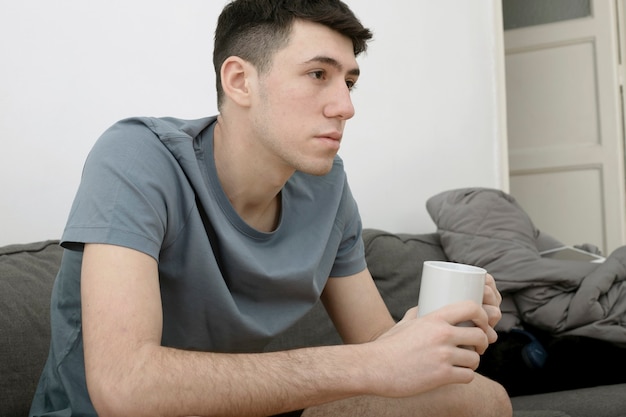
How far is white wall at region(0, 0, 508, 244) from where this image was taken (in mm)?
1863

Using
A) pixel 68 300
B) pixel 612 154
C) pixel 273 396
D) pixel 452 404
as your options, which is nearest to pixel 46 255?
pixel 68 300

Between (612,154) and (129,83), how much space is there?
286cm

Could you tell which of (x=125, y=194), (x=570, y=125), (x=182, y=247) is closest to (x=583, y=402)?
(x=182, y=247)

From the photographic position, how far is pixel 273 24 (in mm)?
1398

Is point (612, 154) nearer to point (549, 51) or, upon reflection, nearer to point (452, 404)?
point (549, 51)

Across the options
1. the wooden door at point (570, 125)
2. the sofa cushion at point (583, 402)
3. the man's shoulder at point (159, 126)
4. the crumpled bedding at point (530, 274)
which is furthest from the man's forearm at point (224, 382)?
the wooden door at point (570, 125)

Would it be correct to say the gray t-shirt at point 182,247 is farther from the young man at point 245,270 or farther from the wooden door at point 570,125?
the wooden door at point 570,125

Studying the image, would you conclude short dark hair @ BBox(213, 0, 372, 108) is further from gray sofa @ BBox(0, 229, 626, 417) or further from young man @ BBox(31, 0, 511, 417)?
Result: gray sofa @ BBox(0, 229, 626, 417)

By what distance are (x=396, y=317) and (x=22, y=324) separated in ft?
3.50

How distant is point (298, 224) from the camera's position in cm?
145

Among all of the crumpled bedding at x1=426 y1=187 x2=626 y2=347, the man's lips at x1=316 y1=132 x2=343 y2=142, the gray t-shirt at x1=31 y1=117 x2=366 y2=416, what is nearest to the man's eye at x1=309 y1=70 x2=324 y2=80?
the man's lips at x1=316 y1=132 x2=343 y2=142

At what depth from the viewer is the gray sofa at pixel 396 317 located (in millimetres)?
1442

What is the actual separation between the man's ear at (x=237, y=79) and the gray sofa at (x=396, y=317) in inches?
22.0

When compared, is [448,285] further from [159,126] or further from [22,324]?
[22,324]
